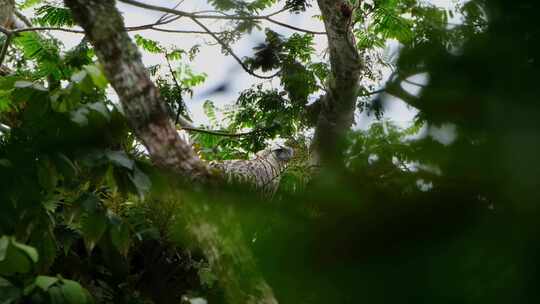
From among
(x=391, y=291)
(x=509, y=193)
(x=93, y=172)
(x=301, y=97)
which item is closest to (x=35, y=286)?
(x=93, y=172)

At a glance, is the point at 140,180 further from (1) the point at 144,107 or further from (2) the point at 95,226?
(1) the point at 144,107

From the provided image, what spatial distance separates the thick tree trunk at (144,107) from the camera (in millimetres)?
883

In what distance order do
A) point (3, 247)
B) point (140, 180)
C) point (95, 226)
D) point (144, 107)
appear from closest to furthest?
point (144, 107), point (3, 247), point (140, 180), point (95, 226)

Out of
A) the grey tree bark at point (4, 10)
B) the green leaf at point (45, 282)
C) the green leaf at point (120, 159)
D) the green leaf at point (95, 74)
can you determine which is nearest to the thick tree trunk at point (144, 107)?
the green leaf at point (95, 74)

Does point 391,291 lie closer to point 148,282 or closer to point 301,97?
point 301,97

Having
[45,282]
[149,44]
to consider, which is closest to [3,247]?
[45,282]

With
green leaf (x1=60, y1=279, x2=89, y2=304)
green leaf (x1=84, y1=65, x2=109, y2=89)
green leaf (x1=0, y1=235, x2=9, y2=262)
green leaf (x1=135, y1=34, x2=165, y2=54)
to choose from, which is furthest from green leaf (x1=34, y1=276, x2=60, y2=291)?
green leaf (x1=135, y1=34, x2=165, y2=54)

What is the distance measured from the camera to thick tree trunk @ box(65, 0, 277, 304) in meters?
0.88

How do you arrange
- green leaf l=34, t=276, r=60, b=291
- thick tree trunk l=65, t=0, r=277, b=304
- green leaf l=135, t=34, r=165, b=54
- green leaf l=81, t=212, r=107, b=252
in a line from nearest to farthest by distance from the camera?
thick tree trunk l=65, t=0, r=277, b=304 → green leaf l=34, t=276, r=60, b=291 → green leaf l=81, t=212, r=107, b=252 → green leaf l=135, t=34, r=165, b=54

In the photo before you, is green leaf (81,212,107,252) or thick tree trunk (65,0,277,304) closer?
thick tree trunk (65,0,277,304)

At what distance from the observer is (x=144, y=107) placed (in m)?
1.04

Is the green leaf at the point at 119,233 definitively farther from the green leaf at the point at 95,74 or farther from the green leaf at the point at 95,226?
the green leaf at the point at 95,74

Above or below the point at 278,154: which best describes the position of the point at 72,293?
below

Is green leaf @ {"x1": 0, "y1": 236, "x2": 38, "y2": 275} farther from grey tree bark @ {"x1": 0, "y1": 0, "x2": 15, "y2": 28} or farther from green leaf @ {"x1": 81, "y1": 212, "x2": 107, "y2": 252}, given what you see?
grey tree bark @ {"x1": 0, "y1": 0, "x2": 15, "y2": 28}
